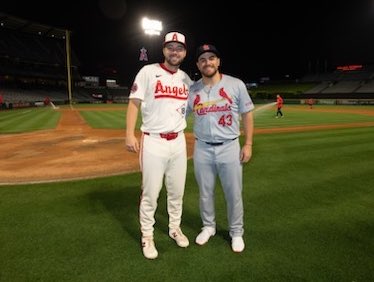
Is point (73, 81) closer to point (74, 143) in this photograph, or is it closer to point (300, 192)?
point (74, 143)

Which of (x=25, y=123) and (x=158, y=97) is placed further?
(x=25, y=123)

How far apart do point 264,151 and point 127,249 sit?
6.57 meters

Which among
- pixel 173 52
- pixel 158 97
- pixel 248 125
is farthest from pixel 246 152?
pixel 173 52

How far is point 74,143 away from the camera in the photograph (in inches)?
452

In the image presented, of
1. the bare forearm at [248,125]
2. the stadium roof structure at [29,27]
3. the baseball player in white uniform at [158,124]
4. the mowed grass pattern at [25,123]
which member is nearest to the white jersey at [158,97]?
the baseball player in white uniform at [158,124]

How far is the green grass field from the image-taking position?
3199 millimetres

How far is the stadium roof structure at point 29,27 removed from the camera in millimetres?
51737

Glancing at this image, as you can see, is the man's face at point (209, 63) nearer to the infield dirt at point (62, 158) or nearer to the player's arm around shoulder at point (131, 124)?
the player's arm around shoulder at point (131, 124)

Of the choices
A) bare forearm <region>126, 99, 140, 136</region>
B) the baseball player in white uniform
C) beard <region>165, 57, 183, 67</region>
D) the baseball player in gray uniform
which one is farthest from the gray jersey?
bare forearm <region>126, 99, 140, 136</region>

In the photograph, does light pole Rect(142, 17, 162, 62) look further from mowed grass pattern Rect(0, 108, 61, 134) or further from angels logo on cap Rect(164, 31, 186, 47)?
angels logo on cap Rect(164, 31, 186, 47)

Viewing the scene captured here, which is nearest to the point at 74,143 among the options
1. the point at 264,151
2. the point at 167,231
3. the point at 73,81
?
the point at 264,151

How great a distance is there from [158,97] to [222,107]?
0.77 m

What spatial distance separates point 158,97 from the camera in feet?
11.8

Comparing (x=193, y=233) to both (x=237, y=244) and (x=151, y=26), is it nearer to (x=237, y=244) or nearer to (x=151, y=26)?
(x=237, y=244)
